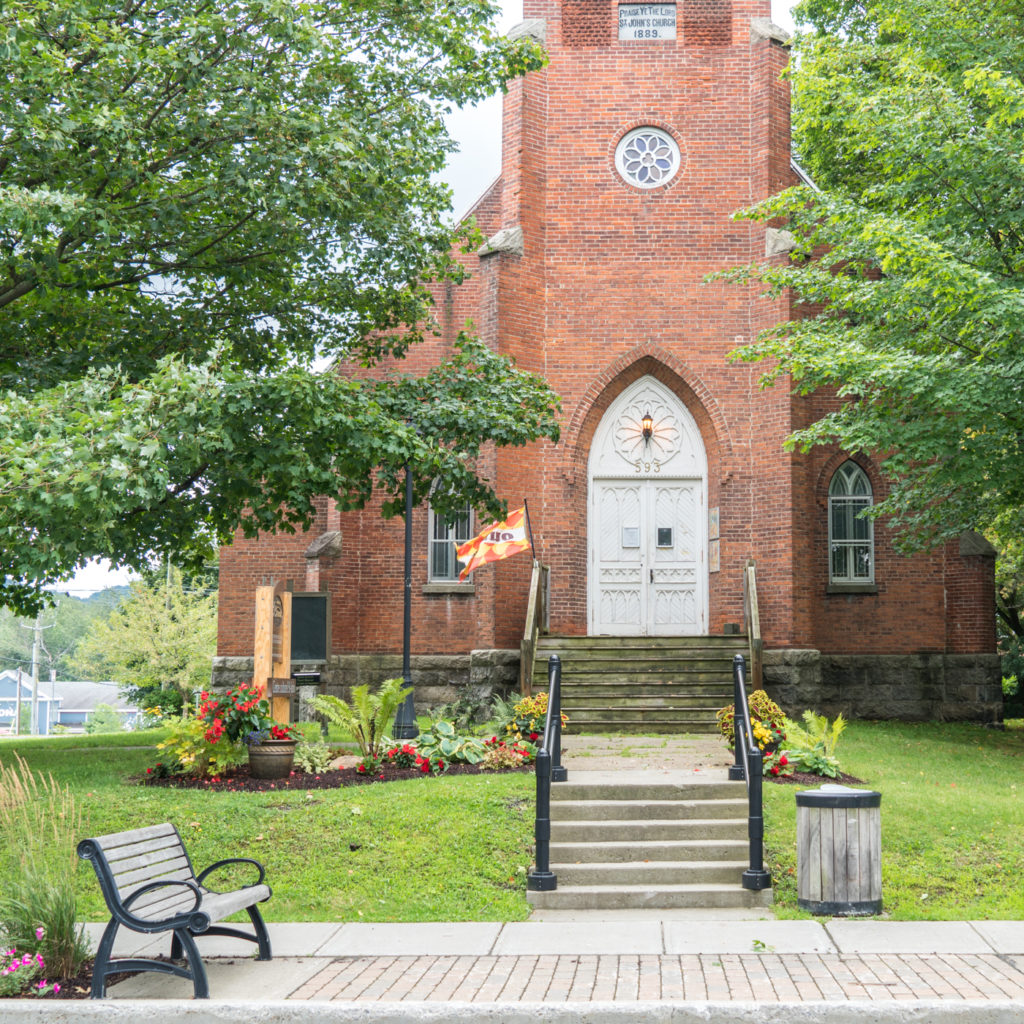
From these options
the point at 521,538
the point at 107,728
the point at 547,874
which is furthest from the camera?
the point at 107,728

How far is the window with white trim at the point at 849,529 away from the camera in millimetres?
18484

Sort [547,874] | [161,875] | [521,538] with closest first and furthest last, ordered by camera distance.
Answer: [161,875], [547,874], [521,538]

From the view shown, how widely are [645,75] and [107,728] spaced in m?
54.0

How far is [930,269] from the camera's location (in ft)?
38.8

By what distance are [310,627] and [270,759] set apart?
4224mm

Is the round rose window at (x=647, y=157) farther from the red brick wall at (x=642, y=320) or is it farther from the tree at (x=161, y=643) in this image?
the tree at (x=161, y=643)

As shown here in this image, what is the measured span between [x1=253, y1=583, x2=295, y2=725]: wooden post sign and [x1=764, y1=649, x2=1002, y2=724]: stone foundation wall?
29.6 ft

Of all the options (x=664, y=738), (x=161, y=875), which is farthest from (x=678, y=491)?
(x=161, y=875)

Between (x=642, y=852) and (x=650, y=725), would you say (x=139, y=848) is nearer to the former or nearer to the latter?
(x=642, y=852)

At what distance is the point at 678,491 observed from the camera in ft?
59.4

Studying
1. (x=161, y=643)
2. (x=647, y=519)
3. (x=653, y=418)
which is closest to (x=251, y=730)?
(x=647, y=519)

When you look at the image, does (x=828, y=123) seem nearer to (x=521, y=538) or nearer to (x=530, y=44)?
(x=530, y=44)

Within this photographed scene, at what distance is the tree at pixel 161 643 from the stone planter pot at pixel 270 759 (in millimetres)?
25856

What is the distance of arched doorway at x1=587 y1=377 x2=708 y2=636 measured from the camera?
17781 mm
